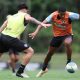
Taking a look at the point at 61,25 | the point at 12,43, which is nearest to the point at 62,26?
the point at 61,25

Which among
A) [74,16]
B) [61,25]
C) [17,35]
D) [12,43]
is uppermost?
[74,16]

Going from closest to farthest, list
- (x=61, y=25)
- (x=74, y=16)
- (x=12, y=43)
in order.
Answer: (x=12, y=43), (x=74, y=16), (x=61, y=25)

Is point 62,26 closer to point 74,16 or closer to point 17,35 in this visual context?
point 74,16

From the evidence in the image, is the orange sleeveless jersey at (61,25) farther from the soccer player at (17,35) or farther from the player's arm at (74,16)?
the soccer player at (17,35)

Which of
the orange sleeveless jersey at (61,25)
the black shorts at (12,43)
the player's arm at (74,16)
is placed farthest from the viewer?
the orange sleeveless jersey at (61,25)

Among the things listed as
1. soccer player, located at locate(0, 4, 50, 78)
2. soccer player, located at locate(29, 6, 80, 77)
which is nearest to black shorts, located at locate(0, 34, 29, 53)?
soccer player, located at locate(0, 4, 50, 78)

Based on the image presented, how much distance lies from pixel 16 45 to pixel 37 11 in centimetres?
3224

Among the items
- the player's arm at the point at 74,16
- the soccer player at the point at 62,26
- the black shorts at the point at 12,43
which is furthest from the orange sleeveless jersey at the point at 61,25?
the black shorts at the point at 12,43

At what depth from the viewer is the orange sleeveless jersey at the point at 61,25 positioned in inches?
700

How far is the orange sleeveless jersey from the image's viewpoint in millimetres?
17781

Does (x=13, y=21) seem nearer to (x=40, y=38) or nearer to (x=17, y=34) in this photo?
(x=17, y=34)

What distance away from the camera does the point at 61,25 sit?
17.9 meters

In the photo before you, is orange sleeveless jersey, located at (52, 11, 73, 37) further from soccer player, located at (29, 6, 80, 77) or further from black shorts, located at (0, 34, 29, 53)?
black shorts, located at (0, 34, 29, 53)

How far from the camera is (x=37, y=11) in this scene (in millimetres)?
49250
